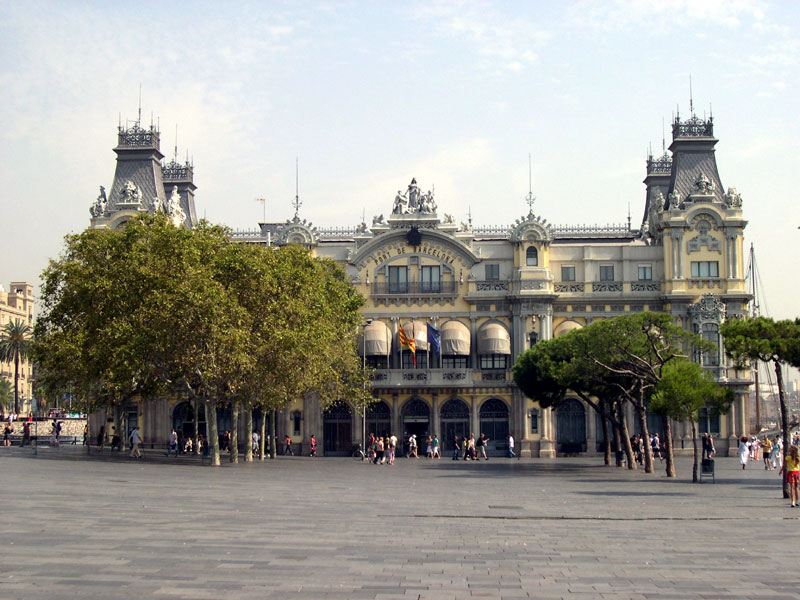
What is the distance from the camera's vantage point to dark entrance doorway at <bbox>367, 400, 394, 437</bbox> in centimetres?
7544

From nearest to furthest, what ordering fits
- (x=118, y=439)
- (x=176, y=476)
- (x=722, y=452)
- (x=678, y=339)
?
(x=176, y=476), (x=678, y=339), (x=118, y=439), (x=722, y=452)

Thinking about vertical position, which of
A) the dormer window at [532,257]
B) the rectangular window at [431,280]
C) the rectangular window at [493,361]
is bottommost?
the rectangular window at [493,361]

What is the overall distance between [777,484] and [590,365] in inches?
512

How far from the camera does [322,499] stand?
32031 millimetres

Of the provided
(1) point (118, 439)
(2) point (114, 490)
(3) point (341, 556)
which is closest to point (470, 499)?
(2) point (114, 490)

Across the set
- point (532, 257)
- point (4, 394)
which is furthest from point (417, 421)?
point (4, 394)

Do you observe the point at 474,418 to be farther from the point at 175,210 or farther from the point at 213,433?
the point at 175,210

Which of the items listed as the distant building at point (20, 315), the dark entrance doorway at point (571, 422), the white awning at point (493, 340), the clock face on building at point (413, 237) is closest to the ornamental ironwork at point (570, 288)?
the white awning at point (493, 340)

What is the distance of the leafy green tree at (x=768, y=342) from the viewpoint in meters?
38.6

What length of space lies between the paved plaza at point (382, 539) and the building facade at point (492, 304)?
112 ft

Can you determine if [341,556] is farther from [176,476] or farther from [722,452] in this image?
[722,452]

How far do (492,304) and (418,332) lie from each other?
6275 millimetres

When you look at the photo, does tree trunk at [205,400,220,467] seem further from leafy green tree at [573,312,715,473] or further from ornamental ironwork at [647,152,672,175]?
ornamental ironwork at [647,152,672,175]

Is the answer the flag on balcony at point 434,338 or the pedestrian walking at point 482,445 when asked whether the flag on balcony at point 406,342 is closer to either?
the flag on balcony at point 434,338
